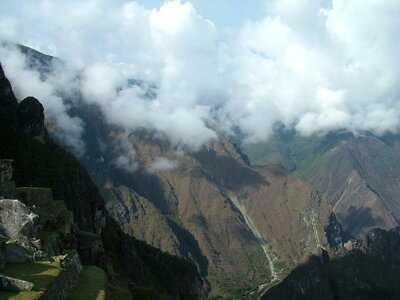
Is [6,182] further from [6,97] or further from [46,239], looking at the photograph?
[6,97]

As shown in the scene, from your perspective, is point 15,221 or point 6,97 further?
point 6,97

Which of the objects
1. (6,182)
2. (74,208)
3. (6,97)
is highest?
(6,97)

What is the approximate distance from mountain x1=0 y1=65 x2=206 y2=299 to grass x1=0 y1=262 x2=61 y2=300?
15.5 metres

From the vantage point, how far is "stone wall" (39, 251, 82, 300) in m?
35.0

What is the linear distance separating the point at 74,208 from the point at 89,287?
73699 mm

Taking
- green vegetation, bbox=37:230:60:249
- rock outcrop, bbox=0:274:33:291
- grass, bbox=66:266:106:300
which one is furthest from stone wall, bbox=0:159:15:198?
rock outcrop, bbox=0:274:33:291

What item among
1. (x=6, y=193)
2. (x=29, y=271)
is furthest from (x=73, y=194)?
(x=29, y=271)

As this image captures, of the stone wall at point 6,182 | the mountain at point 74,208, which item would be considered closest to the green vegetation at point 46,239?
the mountain at point 74,208

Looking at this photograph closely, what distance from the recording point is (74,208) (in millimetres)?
113688

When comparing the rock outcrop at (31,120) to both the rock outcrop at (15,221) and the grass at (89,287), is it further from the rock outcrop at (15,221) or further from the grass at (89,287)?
the rock outcrop at (15,221)

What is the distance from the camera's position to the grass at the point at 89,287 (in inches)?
1548

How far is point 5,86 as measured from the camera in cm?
14675

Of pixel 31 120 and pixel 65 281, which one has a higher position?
pixel 31 120

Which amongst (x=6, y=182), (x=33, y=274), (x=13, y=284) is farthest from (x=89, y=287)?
(x=6, y=182)
